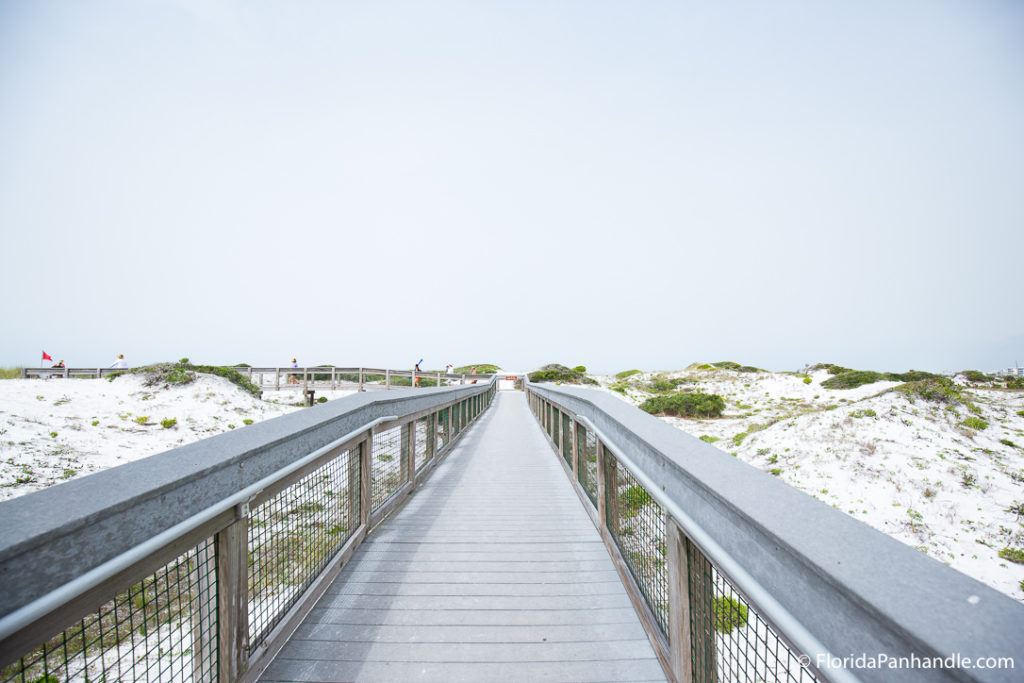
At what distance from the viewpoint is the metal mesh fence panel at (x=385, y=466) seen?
383cm

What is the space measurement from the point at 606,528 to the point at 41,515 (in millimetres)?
3343

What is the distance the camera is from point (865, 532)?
110cm

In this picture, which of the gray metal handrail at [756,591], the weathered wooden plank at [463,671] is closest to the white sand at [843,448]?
the weathered wooden plank at [463,671]

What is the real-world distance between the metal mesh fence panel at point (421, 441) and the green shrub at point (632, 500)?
9.26 ft

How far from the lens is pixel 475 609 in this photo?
2.62 metres

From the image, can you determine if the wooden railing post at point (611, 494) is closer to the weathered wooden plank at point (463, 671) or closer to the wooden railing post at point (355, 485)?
the weathered wooden plank at point (463, 671)

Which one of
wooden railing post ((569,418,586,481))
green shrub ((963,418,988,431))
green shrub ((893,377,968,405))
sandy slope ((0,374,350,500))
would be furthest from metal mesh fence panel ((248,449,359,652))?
green shrub ((893,377,968,405))

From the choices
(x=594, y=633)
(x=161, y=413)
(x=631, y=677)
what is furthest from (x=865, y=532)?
(x=161, y=413)

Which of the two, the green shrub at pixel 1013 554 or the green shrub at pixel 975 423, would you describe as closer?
the green shrub at pixel 1013 554

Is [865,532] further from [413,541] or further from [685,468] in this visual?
[413,541]

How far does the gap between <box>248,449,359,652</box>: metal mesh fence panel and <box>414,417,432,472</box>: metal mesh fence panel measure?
2.15 meters

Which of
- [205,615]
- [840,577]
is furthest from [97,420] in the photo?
[840,577]

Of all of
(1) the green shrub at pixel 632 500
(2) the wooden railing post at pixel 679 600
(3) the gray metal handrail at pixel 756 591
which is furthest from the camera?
(1) the green shrub at pixel 632 500

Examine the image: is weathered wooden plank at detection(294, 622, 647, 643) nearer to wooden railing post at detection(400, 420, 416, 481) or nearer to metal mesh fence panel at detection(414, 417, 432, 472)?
wooden railing post at detection(400, 420, 416, 481)
